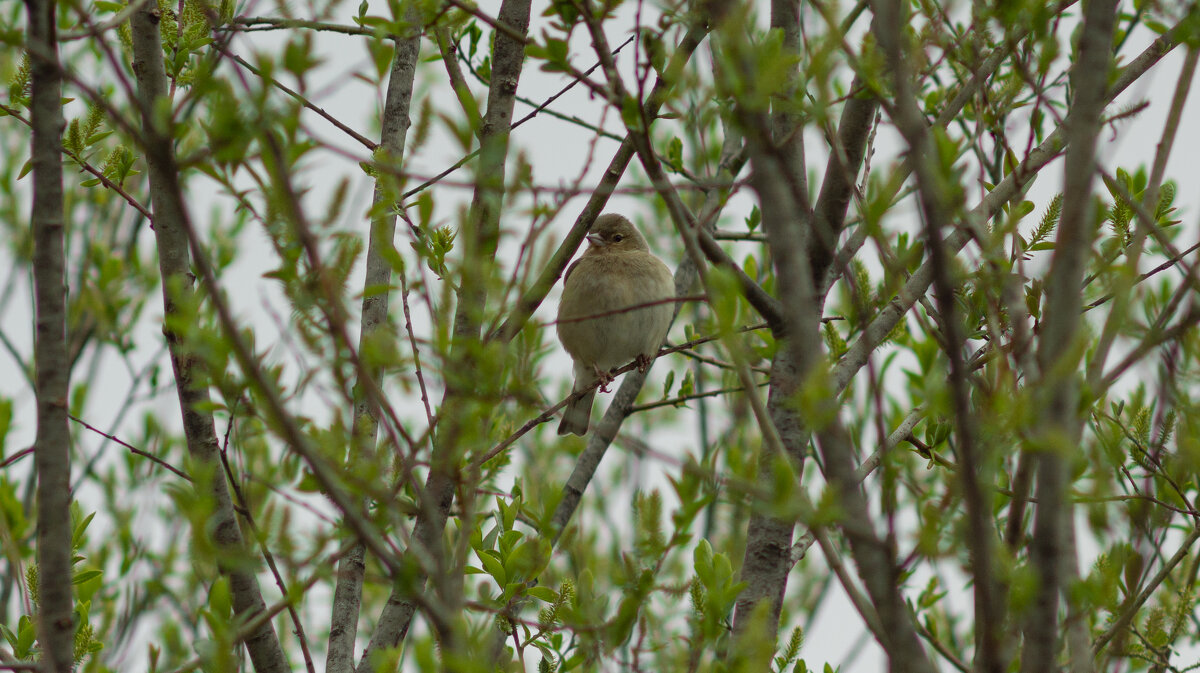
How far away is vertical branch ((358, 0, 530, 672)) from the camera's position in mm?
2393

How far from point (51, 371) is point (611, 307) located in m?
4.66

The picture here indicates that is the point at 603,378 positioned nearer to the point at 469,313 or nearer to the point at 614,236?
the point at 614,236

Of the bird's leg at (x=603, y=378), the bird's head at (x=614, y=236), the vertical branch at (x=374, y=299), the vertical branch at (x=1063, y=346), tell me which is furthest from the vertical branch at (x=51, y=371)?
the bird's head at (x=614, y=236)

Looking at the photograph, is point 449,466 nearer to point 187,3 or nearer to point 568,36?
point 568,36

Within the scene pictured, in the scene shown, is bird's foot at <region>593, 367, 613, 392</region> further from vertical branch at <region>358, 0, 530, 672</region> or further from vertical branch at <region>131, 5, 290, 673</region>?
vertical branch at <region>131, 5, 290, 673</region>

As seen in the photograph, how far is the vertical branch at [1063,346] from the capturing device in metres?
2.17

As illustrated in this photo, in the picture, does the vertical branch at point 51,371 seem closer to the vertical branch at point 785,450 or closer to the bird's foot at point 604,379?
the vertical branch at point 785,450

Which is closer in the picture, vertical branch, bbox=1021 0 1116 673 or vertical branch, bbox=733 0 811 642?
vertical branch, bbox=1021 0 1116 673

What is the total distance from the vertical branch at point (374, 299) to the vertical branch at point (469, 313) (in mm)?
125

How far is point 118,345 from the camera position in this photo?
23.8 ft

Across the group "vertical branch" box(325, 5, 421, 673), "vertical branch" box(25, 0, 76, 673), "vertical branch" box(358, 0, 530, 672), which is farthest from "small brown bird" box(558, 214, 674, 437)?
"vertical branch" box(25, 0, 76, 673)

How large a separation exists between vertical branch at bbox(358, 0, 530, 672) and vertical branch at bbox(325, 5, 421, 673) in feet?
0.41

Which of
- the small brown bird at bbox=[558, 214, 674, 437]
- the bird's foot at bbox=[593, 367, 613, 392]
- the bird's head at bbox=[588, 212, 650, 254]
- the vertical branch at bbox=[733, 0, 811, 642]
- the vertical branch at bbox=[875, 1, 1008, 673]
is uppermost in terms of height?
the bird's head at bbox=[588, 212, 650, 254]

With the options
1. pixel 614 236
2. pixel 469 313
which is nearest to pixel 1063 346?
pixel 469 313
